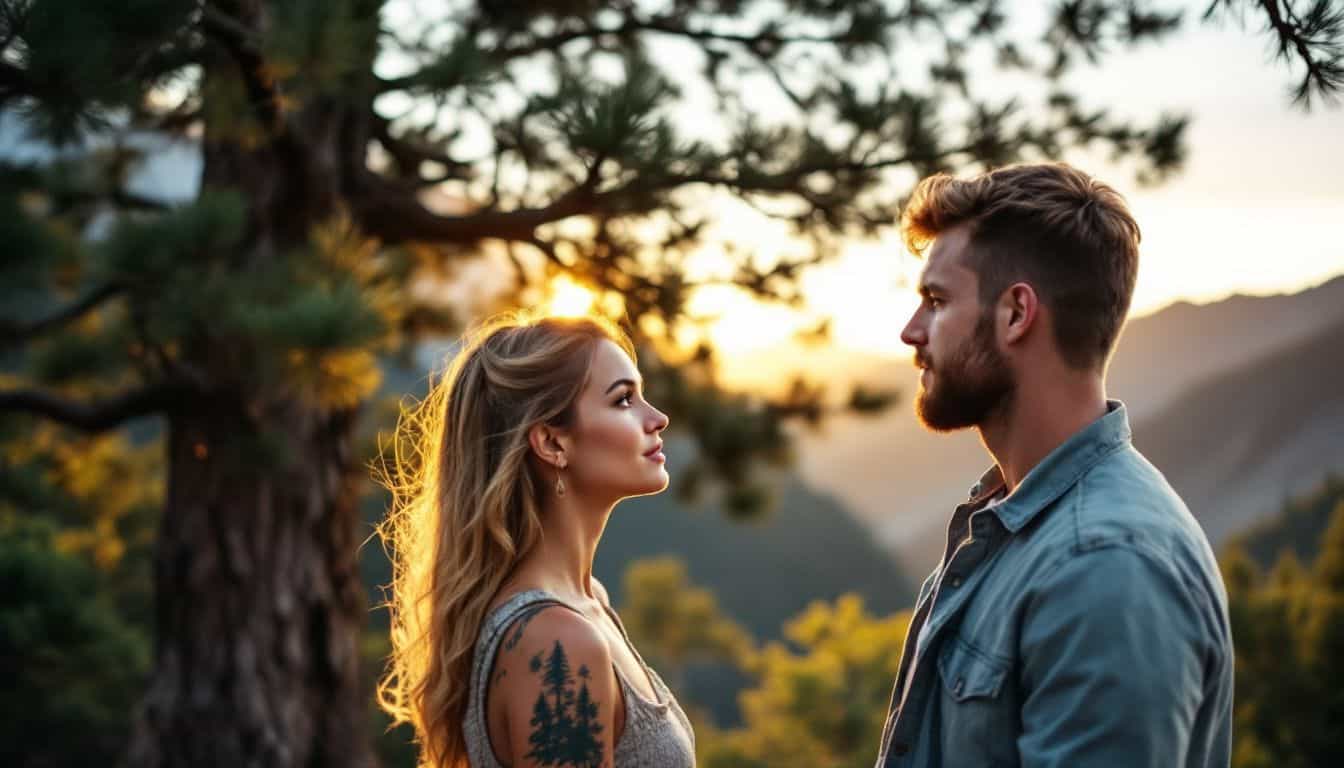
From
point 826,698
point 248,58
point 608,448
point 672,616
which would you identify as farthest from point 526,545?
point 672,616

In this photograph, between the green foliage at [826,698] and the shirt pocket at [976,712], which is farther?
the green foliage at [826,698]

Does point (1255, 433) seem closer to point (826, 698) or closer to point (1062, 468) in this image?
point (1062, 468)

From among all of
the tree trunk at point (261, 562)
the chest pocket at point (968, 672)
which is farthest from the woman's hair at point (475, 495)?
the tree trunk at point (261, 562)

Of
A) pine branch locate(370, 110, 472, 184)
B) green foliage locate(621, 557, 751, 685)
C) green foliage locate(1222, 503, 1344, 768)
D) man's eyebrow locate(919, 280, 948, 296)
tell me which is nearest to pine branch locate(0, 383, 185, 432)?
pine branch locate(370, 110, 472, 184)

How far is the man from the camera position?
1.39 m

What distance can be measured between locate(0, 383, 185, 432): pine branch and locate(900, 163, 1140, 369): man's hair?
3.73 metres

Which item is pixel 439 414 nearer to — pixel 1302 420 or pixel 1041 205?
pixel 1041 205

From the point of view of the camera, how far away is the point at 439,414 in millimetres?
2199

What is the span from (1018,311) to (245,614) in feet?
13.2

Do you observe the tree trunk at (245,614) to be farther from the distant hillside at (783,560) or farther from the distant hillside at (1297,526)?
the distant hillside at (783,560)

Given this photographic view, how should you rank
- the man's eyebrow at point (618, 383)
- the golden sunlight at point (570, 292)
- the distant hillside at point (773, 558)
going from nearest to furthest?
the man's eyebrow at point (618, 383) → the golden sunlight at point (570, 292) → the distant hillside at point (773, 558)

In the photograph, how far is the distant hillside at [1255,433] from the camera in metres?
5.92

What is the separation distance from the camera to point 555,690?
5.75 ft

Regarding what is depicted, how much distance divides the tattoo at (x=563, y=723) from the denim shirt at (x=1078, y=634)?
42 cm
